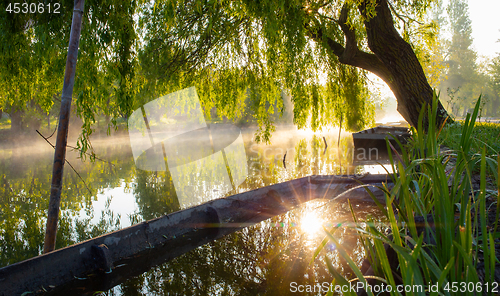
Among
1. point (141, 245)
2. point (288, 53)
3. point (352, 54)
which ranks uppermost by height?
point (352, 54)

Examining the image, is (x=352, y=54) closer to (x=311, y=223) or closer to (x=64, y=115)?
(x=311, y=223)

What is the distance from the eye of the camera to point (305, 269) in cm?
245

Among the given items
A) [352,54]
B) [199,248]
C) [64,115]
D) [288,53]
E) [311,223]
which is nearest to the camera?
[64,115]

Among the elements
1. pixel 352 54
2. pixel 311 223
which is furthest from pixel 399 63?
pixel 311 223

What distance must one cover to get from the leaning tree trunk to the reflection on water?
192 centimetres

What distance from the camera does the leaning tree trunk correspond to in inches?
230

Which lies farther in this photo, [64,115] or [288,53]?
[288,53]

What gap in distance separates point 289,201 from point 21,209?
3981mm

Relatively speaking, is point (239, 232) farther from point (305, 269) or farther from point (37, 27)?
point (37, 27)

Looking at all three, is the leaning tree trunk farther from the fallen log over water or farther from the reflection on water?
the fallen log over water

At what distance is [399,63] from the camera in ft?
19.3

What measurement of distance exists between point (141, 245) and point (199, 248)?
541 millimetres

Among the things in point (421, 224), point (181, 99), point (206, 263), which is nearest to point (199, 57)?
point (181, 99)

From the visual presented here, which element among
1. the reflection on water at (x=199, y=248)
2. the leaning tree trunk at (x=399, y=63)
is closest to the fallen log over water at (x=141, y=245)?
the reflection on water at (x=199, y=248)
